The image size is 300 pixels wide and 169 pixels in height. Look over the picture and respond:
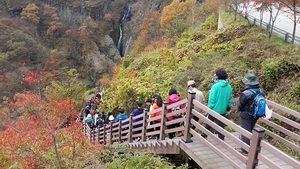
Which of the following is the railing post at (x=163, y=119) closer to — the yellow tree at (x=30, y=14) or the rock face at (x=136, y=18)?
the rock face at (x=136, y=18)

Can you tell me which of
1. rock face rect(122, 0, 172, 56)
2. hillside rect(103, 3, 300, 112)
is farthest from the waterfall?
hillside rect(103, 3, 300, 112)

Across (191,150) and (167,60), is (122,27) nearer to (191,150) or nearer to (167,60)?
(167,60)

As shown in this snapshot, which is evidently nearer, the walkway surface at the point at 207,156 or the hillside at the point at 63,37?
the walkway surface at the point at 207,156

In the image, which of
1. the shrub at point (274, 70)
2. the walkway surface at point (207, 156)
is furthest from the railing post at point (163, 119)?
the shrub at point (274, 70)

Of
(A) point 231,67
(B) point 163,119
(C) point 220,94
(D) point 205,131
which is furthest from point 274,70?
(D) point 205,131

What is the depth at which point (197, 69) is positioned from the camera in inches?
443

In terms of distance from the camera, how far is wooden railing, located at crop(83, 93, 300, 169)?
3.31 meters

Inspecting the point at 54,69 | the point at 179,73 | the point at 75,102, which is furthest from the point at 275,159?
the point at 54,69

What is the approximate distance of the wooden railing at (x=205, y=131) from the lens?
3309 millimetres

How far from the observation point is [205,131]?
15.2ft

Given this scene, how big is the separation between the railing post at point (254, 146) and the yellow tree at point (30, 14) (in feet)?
175

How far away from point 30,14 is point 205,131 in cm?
5261

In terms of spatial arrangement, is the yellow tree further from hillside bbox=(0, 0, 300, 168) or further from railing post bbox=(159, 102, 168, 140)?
railing post bbox=(159, 102, 168, 140)

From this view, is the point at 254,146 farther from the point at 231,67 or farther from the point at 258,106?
the point at 231,67
